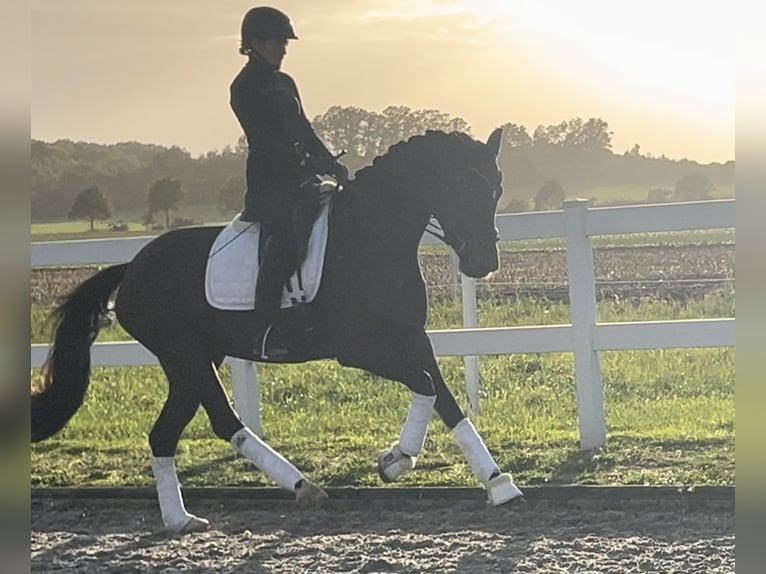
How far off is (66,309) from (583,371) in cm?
217

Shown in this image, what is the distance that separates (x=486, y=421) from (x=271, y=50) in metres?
1.88

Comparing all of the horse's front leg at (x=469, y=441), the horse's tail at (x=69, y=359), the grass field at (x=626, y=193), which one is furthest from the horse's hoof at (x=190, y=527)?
the grass field at (x=626, y=193)

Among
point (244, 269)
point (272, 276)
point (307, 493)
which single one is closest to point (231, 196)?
point (244, 269)

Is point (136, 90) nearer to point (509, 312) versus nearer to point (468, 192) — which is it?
point (468, 192)

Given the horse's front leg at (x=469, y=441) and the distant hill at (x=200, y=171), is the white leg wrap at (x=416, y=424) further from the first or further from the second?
the distant hill at (x=200, y=171)

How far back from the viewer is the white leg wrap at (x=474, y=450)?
12.8 ft

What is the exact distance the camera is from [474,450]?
3902 mm

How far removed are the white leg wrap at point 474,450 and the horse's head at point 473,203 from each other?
1.84 ft

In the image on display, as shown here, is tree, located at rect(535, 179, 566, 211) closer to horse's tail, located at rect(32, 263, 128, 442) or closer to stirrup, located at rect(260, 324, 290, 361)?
stirrup, located at rect(260, 324, 290, 361)

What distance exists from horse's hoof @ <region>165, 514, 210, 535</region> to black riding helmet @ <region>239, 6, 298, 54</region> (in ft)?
5.66

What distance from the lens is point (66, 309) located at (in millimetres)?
4234

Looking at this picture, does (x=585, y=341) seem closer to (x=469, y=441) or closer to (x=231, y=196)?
(x=469, y=441)

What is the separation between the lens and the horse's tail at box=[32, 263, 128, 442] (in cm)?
421

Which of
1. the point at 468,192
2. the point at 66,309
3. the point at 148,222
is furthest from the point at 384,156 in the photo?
the point at 66,309
